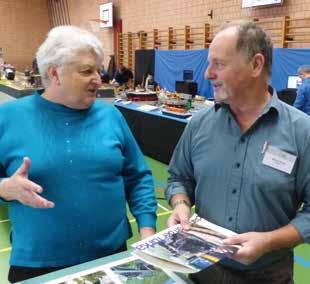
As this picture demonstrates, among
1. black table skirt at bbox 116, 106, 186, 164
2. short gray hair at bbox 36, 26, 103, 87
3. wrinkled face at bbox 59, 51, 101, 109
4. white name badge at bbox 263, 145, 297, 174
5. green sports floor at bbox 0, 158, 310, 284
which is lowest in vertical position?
green sports floor at bbox 0, 158, 310, 284

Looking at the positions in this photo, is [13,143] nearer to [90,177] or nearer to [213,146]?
[90,177]

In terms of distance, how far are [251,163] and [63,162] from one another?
2.04 ft

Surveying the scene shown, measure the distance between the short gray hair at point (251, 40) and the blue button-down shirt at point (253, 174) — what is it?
0.53 feet

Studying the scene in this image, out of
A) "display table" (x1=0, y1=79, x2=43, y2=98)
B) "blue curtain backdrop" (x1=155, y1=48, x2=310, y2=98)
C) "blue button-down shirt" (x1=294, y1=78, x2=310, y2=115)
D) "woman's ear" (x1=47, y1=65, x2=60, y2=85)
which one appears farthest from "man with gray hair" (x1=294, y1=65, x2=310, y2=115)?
"woman's ear" (x1=47, y1=65, x2=60, y2=85)

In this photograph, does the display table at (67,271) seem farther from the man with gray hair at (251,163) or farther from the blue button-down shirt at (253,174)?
the blue button-down shirt at (253,174)

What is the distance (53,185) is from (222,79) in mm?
663

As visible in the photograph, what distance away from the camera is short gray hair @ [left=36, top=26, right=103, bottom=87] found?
1268 mm

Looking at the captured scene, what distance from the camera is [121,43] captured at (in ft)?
38.2

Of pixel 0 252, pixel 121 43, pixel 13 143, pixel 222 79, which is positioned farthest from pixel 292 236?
pixel 121 43

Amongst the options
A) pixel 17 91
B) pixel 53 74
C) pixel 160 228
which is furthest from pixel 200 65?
pixel 53 74

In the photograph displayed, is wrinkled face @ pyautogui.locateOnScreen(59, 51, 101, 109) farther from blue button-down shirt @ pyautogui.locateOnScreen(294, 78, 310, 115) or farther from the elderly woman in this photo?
blue button-down shirt @ pyautogui.locateOnScreen(294, 78, 310, 115)

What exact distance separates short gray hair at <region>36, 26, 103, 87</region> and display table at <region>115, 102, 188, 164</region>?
10.9ft

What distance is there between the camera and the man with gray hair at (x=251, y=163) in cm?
113

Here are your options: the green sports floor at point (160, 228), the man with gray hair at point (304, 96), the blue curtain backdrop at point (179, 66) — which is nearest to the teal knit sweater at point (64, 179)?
A: the green sports floor at point (160, 228)
